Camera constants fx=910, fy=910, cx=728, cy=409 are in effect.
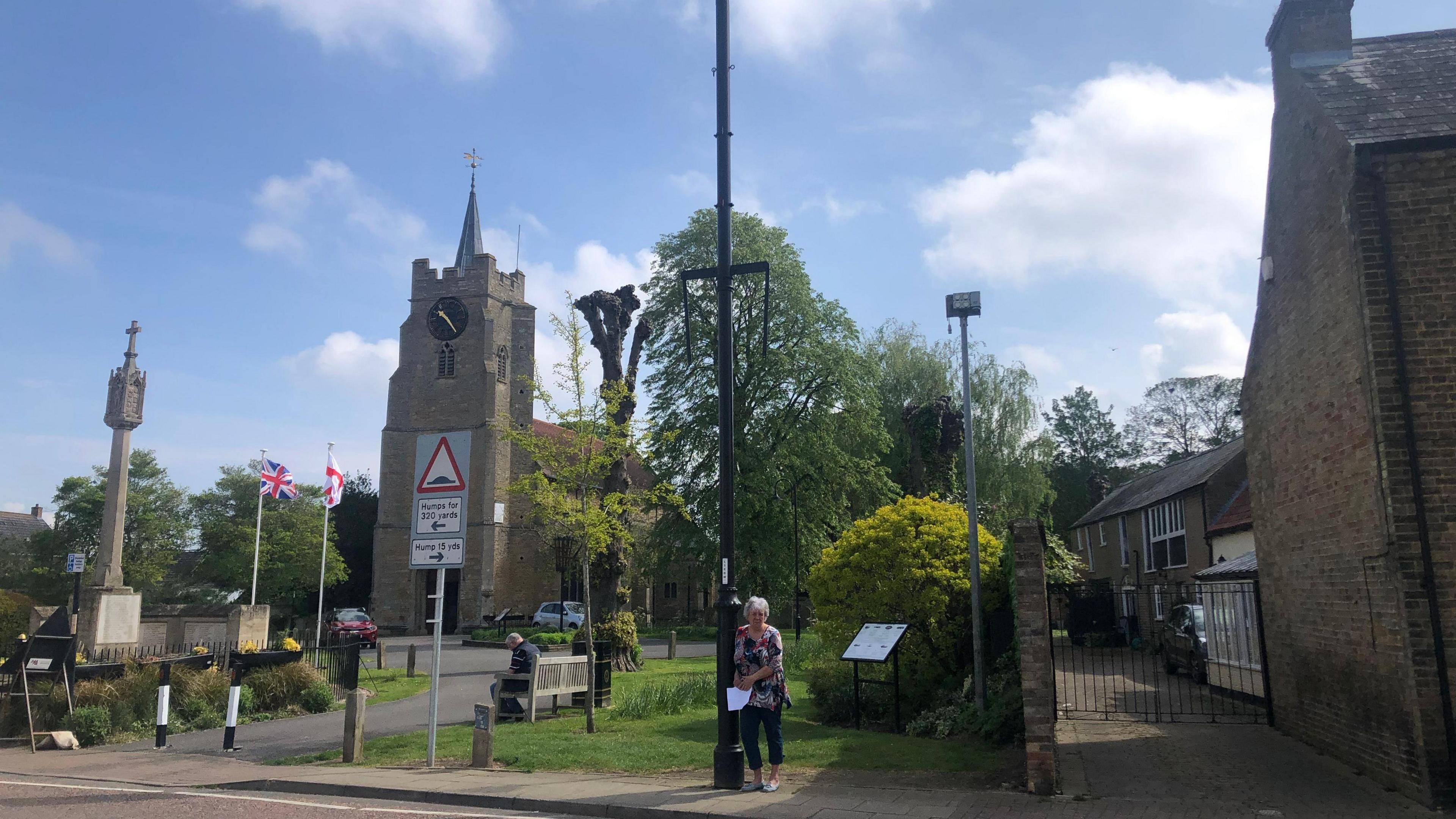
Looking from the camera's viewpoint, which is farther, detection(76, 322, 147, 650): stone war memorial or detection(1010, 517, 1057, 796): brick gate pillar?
detection(76, 322, 147, 650): stone war memorial

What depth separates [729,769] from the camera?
8.36m

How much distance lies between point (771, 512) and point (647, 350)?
7964mm

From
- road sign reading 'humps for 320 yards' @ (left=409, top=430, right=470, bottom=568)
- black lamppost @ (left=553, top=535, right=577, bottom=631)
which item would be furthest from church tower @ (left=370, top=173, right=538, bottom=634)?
road sign reading 'humps for 320 yards' @ (left=409, top=430, right=470, bottom=568)

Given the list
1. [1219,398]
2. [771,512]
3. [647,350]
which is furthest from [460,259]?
[1219,398]

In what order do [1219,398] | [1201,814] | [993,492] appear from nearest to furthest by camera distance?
1. [1201,814]
2. [993,492]
3. [1219,398]

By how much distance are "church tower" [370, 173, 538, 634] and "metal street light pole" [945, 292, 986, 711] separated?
132 ft

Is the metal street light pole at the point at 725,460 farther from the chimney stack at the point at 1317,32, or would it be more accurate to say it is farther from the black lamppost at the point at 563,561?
the black lamppost at the point at 563,561

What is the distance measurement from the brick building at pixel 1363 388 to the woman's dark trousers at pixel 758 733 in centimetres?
521

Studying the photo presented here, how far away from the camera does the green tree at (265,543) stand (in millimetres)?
48469

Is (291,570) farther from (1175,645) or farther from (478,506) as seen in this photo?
(1175,645)

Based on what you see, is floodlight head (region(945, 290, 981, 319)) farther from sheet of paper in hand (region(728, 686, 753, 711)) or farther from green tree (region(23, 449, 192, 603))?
green tree (region(23, 449, 192, 603))

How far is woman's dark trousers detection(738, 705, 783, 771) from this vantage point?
832cm

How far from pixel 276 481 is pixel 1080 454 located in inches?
2327

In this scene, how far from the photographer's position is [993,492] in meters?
36.8
